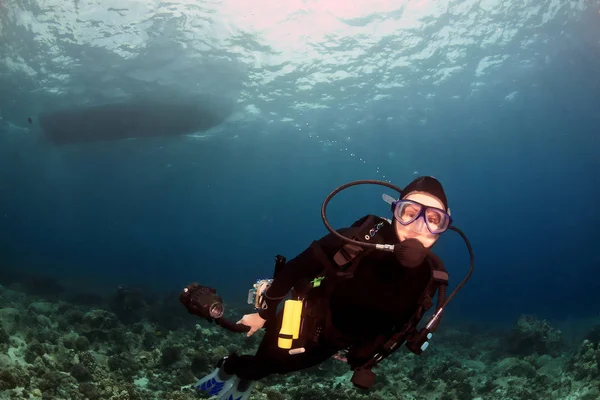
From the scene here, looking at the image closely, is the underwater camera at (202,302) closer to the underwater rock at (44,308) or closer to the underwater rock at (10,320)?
the underwater rock at (10,320)

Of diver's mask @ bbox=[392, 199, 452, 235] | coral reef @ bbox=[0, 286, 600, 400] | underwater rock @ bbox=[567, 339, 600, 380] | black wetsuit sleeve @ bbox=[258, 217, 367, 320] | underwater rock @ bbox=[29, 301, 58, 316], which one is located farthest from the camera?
underwater rock @ bbox=[29, 301, 58, 316]

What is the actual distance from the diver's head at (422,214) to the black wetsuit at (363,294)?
211 mm

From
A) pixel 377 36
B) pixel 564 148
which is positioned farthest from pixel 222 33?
pixel 564 148

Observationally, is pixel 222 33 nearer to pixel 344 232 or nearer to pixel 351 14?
pixel 351 14

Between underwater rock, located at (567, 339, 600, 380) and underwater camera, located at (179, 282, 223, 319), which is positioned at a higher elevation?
underwater camera, located at (179, 282, 223, 319)

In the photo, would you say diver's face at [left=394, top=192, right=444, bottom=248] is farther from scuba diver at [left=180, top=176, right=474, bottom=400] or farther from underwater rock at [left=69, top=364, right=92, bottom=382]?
underwater rock at [left=69, top=364, right=92, bottom=382]

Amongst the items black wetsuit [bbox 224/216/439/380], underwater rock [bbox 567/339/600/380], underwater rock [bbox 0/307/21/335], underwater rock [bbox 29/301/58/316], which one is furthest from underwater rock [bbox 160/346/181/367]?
underwater rock [bbox 567/339/600/380]

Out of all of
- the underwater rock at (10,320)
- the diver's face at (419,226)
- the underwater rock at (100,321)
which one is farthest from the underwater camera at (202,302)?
the underwater rock at (100,321)

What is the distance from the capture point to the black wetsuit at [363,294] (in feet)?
11.4

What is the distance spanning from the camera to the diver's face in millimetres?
3469

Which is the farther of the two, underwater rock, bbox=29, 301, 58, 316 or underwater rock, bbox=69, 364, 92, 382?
underwater rock, bbox=29, 301, 58, 316

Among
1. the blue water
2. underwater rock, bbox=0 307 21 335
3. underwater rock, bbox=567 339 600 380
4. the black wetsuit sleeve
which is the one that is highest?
the blue water

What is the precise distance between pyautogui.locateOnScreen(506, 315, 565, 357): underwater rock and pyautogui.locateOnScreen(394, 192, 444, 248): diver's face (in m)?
15.8

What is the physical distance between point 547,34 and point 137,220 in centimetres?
12346
